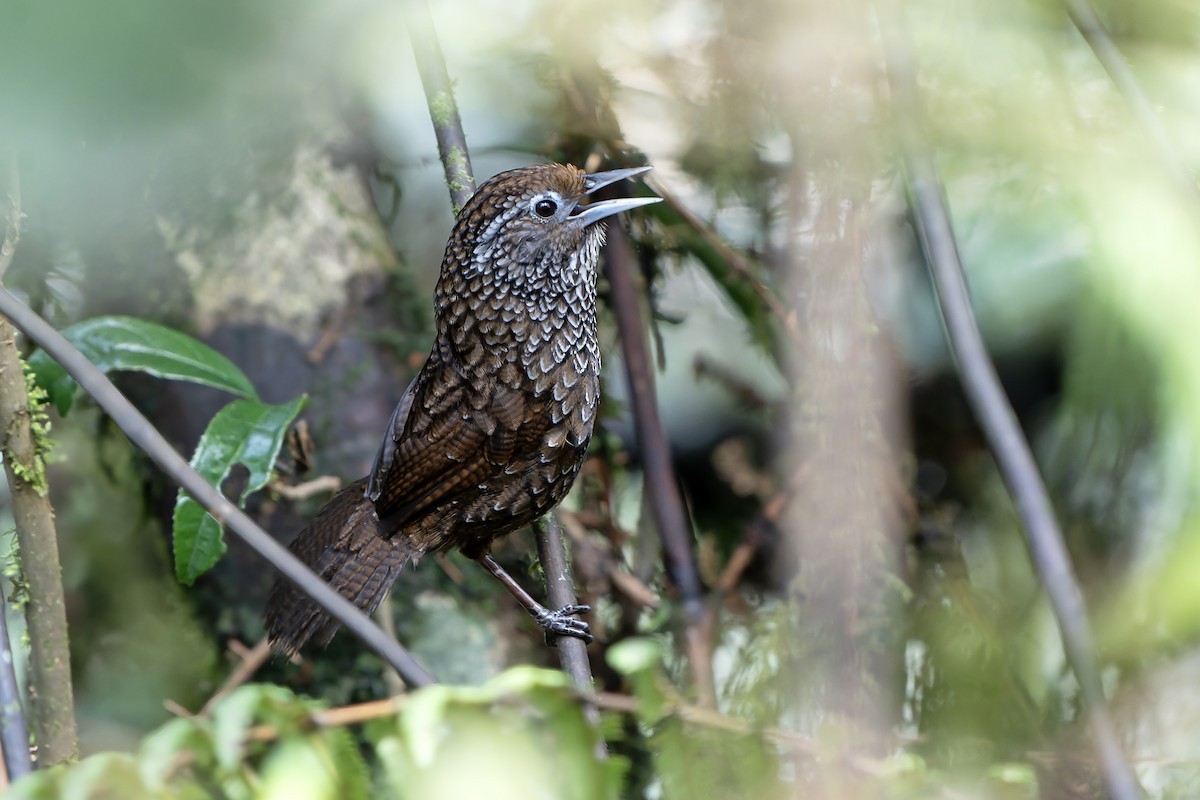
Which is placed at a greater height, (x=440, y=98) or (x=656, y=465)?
(x=440, y=98)

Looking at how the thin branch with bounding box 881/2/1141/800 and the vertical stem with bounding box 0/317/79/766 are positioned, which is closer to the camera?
the thin branch with bounding box 881/2/1141/800

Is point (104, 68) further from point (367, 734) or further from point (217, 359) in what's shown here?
point (367, 734)

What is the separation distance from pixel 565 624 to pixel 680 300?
1207mm

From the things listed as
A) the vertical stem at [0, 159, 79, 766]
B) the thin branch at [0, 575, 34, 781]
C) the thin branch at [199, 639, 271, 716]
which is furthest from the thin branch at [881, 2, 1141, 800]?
the thin branch at [199, 639, 271, 716]

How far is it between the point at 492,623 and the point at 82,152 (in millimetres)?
1320

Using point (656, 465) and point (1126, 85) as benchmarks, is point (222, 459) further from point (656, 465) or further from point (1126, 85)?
point (1126, 85)

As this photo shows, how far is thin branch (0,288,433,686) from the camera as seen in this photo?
1.15 metres

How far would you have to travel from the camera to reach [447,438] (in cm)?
200

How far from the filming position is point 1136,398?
2201mm

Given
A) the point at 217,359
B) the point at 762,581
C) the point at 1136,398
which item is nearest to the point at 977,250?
the point at 1136,398

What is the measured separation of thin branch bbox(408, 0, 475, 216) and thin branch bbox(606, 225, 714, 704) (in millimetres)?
599

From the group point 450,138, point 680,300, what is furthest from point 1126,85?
point 680,300

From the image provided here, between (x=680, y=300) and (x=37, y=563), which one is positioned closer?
(x=37, y=563)

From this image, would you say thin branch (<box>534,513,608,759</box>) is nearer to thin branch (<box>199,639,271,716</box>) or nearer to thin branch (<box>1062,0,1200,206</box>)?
thin branch (<box>199,639,271,716</box>)
